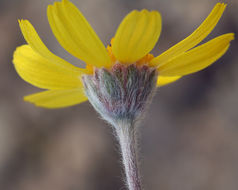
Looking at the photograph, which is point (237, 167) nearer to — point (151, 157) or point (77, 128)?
point (151, 157)

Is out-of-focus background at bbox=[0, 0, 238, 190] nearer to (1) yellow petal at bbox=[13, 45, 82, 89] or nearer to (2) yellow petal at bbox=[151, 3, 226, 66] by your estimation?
(1) yellow petal at bbox=[13, 45, 82, 89]

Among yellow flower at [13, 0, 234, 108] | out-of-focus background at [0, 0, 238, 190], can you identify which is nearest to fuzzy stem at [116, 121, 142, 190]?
yellow flower at [13, 0, 234, 108]

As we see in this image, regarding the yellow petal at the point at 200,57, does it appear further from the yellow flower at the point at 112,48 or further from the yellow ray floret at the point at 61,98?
the yellow ray floret at the point at 61,98

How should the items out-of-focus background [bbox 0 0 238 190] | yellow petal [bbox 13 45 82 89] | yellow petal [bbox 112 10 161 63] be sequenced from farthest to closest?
out-of-focus background [bbox 0 0 238 190] → yellow petal [bbox 13 45 82 89] → yellow petal [bbox 112 10 161 63]

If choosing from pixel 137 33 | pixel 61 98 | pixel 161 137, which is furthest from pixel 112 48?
pixel 161 137

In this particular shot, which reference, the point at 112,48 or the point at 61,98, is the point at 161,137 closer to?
the point at 61,98
